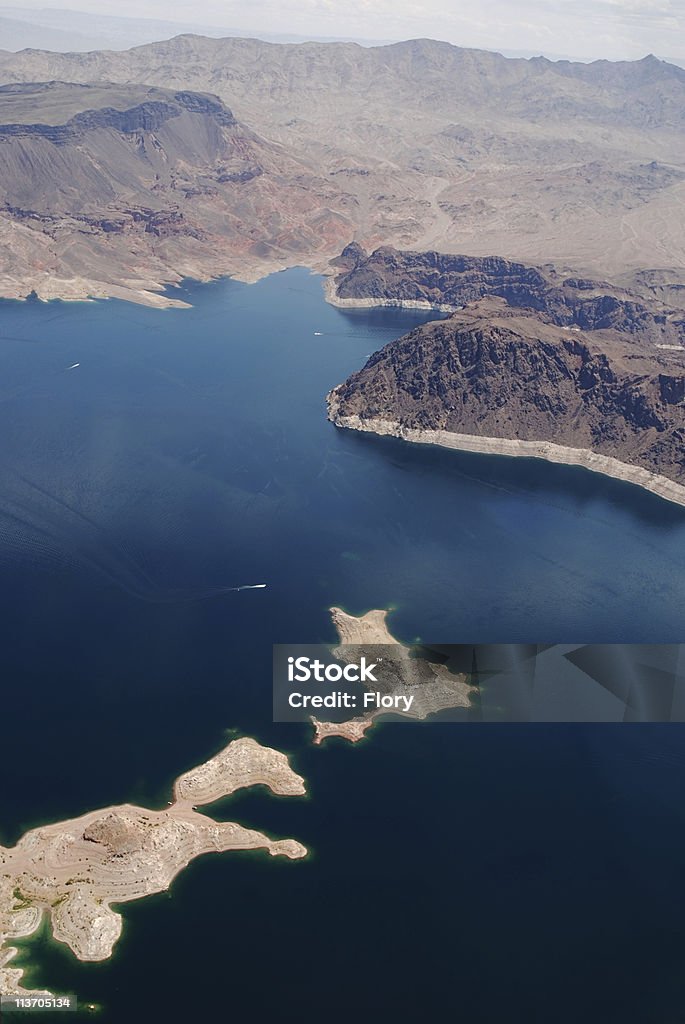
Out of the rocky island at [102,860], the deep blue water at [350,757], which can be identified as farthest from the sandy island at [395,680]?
the rocky island at [102,860]

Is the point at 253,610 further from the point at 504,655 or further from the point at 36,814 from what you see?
the point at 36,814

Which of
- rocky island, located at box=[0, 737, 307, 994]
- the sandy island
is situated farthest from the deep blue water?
the sandy island

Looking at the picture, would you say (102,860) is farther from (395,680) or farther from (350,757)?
(395,680)

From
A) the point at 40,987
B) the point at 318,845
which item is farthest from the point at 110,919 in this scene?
the point at 318,845

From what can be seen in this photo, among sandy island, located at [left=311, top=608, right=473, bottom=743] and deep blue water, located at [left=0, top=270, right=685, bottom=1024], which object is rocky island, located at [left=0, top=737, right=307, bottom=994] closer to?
deep blue water, located at [left=0, top=270, right=685, bottom=1024]

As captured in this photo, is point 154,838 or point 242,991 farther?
point 154,838

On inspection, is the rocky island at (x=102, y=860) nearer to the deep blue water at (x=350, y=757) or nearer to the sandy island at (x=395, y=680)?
the deep blue water at (x=350, y=757)

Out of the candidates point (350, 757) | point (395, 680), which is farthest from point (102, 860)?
point (395, 680)
